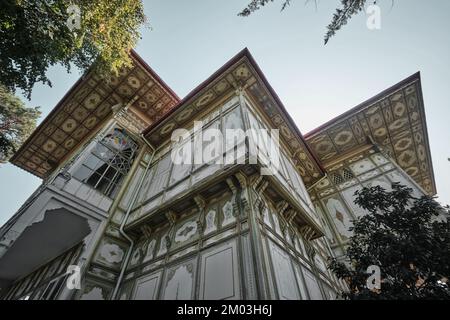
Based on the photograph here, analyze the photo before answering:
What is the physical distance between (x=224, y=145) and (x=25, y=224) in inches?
217

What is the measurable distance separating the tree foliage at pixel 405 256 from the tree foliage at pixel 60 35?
745 centimetres

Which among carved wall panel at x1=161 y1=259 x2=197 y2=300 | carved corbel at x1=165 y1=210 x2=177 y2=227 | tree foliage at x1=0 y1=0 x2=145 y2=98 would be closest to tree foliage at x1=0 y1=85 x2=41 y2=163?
tree foliage at x1=0 y1=0 x2=145 y2=98

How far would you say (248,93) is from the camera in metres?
9.20

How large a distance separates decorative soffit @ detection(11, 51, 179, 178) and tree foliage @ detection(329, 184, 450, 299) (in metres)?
10.2

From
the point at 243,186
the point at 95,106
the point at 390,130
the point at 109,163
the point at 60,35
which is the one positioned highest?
the point at 95,106

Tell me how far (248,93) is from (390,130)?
752 cm

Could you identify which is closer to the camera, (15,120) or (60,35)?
(60,35)

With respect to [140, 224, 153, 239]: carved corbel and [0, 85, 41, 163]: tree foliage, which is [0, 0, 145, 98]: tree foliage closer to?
[140, 224, 153, 239]: carved corbel

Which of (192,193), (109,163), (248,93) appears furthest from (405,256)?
(109,163)

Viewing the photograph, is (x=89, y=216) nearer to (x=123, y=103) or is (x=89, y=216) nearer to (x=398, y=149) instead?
(x=123, y=103)

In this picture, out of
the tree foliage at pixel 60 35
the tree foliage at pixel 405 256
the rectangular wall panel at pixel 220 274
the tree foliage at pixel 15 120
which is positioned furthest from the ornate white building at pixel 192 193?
the tree foliage at pixel 60 35

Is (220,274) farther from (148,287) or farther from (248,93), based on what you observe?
(248,93)

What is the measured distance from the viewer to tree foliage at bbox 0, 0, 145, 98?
4.67m

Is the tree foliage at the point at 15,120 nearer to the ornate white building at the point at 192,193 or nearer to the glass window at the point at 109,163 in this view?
the ornate white building at the point at 192,193
